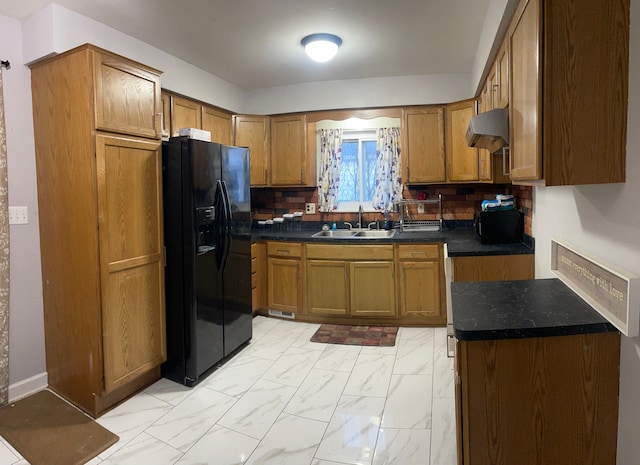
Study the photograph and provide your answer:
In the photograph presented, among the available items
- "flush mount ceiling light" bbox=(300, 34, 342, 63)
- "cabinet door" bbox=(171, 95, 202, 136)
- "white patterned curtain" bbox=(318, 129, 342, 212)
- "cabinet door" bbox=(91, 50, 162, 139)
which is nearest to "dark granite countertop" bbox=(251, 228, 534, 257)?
"white patterned curtain" bbox=(318, 129, 342, 212)

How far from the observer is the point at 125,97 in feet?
7.94

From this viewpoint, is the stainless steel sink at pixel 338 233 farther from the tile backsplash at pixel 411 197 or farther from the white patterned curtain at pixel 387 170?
the white patterned curtain at pixel 387 170

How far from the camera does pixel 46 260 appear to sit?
8.58 ft

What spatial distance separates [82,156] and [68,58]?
0.58 m

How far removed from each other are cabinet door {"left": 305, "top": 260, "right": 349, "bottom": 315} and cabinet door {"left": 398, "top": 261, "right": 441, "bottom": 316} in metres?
0.53

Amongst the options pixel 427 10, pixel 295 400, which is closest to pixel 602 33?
pixel 427 10

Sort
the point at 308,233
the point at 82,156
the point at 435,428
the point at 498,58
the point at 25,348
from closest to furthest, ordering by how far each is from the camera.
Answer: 1. the point at 435,428
2. the point at 82,156
3. the point at 498,58
4. the point at 25,348
5. the point at 308,233

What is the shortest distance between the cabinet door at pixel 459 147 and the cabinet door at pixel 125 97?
2.59 meters

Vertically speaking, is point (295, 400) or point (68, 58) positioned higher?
point (68, 58)

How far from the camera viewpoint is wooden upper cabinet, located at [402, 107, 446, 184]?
3.90 meters

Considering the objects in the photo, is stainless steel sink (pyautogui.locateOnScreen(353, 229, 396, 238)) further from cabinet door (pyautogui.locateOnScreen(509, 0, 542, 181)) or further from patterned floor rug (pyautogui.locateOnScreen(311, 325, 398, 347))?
cabinet door (pyautogui.locateOnScreen(509, 0, 542, 181))

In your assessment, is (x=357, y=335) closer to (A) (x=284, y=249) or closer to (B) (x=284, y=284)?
(B) (x=284, y=284)

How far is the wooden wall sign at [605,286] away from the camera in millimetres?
1179

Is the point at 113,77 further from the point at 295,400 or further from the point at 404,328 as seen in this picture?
the point at 404,328
